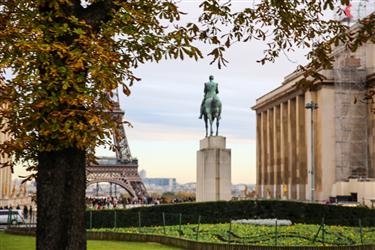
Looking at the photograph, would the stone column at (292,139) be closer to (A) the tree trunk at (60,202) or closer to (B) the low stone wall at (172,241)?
(B) the low stone wall at (172,241)

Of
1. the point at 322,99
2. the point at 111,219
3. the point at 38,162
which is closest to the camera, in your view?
the point at 38,162

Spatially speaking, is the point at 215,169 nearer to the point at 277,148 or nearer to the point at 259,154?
the point at 277,148

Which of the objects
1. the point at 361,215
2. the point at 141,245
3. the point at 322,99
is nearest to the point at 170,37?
the point at 141,245

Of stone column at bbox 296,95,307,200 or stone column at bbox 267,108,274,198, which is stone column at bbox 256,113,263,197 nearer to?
stone column at bbox 267,108,274,198

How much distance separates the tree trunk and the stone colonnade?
81.9 meters

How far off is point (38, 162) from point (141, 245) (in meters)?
17.1

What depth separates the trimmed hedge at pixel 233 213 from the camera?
3241 cm

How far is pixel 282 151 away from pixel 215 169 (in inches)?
2606

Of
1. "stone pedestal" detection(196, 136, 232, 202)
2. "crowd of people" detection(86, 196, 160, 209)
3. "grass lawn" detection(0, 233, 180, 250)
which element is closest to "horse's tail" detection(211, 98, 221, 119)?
A: "stone pedestal" detection(196, 136, 232, 202)

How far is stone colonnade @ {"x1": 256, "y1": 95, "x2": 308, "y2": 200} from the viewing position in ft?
299

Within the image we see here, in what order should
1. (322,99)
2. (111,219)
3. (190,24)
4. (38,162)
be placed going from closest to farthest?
(38,162) < (190,24) < (111,219) < (322,99)

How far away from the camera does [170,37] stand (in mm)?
8727

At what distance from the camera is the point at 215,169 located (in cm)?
3662

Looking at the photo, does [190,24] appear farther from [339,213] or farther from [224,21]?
[339,213]
